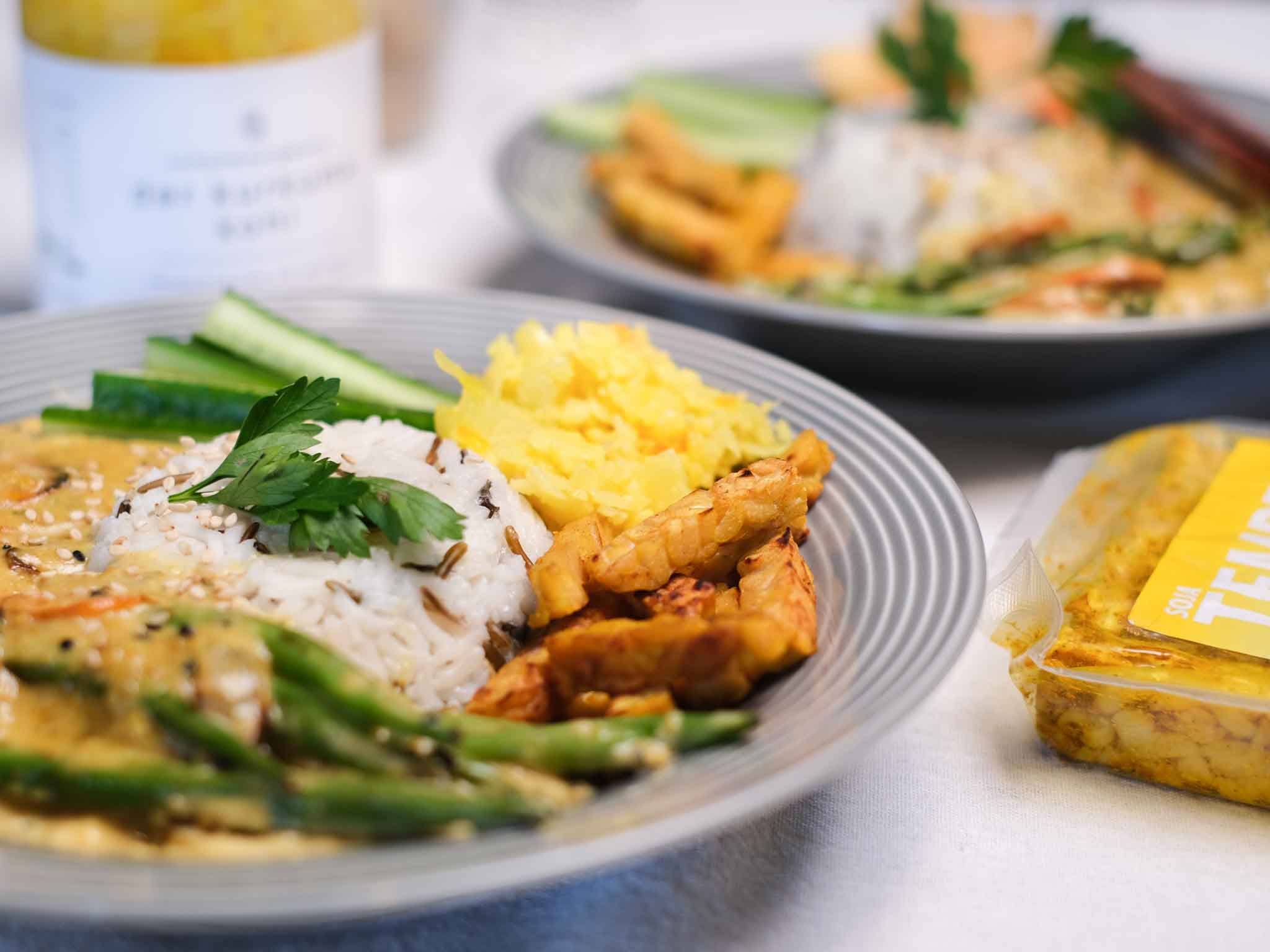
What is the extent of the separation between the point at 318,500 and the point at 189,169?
3.56ft

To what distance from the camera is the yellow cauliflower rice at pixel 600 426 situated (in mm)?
1703

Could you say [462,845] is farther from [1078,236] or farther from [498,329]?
[1078,236]

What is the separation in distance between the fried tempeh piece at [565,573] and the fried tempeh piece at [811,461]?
0.29 m

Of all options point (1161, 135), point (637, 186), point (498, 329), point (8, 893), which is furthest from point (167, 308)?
point (1161, 135)

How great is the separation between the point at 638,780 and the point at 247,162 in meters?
1.54

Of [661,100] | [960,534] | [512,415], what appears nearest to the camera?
[960,534]

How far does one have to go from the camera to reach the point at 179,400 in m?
1.98

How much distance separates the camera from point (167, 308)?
7.29ft

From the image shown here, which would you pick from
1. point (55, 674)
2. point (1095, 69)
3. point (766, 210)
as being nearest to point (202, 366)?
point (55, 674)

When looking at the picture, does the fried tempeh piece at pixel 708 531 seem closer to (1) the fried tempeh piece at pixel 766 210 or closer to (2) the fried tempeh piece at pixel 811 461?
(2) the fried tempeh piece at pixel 811 461

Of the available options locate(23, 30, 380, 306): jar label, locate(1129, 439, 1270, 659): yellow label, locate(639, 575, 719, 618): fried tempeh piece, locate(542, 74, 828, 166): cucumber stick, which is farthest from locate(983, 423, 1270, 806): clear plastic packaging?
locate(542, 74, 828, 166): cucumber stick

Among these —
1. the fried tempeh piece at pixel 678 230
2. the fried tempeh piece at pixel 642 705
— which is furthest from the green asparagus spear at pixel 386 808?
the fried tempeh piece at pixel 678 230

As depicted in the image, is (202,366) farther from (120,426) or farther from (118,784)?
(118,784)

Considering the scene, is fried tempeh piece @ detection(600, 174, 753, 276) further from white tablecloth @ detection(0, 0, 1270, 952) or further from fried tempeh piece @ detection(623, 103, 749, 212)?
white tablecloth @ detection(0, 0, 1270, 952)
